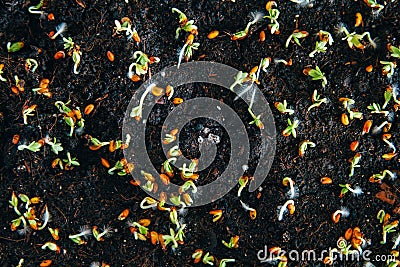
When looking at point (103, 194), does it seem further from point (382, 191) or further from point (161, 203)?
point (382, 191)

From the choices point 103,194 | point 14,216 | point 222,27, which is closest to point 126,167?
point 103,194

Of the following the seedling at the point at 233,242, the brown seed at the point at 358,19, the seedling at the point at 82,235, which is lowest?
the seedling at the point at 233,242

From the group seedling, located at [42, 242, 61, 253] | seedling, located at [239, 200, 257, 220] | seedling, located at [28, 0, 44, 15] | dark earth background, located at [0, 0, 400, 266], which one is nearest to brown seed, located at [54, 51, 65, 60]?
dark earth background, located at [0, 0, 400, 266]

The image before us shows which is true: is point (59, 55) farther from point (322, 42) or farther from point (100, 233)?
point (322, 42)

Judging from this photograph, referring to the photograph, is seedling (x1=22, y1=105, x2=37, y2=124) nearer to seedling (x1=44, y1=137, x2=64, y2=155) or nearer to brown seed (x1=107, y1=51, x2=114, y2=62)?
seedling (x1=44, y1=137, x2=64, y2=155)

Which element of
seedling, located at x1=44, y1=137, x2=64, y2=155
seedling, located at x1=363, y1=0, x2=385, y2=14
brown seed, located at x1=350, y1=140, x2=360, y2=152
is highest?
seedling, located at x1=363, y1=0, x2=385, y2=14

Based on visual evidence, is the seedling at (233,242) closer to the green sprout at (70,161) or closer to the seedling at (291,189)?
the seedling at (291,189)

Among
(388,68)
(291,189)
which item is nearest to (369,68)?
(388,68)

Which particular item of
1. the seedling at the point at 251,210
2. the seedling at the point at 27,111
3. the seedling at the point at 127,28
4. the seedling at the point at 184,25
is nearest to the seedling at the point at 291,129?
the seedling at the point at 251,210
